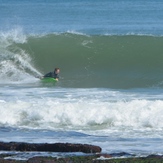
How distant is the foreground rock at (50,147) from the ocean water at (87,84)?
1.89ft

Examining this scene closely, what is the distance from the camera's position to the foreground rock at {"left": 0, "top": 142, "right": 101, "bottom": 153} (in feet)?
57.5

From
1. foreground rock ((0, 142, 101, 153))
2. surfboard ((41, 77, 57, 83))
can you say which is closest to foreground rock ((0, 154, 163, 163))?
foreground rock ((0, 142, 101, 153))

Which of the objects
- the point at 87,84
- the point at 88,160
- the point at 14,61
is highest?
the point at 14,61

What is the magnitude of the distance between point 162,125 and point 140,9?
→ 148 ft

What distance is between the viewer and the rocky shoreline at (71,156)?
16.5 meters

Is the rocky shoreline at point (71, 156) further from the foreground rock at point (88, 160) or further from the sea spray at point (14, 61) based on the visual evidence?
the sea spray at point (14, 61)

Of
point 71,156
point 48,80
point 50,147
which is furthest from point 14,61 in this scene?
point 71,156

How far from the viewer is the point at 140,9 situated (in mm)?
66438

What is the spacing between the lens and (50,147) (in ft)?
58.1

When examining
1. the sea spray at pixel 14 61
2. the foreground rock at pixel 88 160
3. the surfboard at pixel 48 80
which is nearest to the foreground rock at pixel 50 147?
the foreground rock at pixel 88 160

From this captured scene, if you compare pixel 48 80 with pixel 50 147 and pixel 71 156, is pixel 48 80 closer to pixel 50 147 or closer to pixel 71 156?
pixel 50 147

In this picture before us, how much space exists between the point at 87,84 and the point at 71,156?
13785mm

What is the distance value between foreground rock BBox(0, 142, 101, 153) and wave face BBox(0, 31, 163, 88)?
A: 12.2m

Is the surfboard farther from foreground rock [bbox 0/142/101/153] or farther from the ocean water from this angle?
foreground rock [bbox 0/142/101/153]
